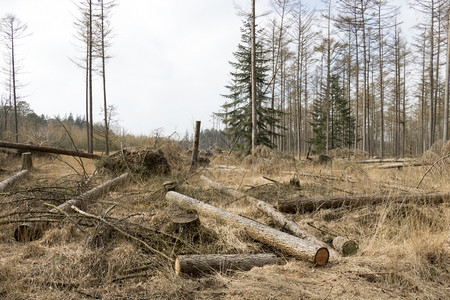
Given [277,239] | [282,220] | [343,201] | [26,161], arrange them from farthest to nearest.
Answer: [26,161] → [343,201] → [282,220] → [277,239]

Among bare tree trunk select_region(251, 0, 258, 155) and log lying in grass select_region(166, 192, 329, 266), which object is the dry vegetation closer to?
log lying in grass select_region(166, 192, 329, 266)

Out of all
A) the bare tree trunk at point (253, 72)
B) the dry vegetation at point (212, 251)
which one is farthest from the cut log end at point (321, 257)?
the bare tree trunk at point (253, 72)

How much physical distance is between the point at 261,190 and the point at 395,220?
3020 millimetres

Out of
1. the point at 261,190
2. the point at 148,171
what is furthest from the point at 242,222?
the point at 148,171

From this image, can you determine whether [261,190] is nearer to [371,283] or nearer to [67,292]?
[371,283]

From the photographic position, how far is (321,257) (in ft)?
10.2

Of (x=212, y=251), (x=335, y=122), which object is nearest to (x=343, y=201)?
(x=212, y=251)

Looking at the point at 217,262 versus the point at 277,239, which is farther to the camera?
the point at 277,239

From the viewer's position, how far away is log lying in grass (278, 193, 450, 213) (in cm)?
504

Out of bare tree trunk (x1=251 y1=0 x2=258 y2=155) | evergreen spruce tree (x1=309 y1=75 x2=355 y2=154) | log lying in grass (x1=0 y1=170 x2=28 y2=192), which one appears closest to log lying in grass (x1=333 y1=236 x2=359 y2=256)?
log lying in grass (x1=0 y1=170 x2=28 y2=192)

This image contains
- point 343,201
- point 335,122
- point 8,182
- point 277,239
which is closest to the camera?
point 277,239

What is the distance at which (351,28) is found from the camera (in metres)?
21.4

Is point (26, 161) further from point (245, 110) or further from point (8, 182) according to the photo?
point (245, 110)

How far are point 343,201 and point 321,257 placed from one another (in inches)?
92.7
